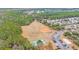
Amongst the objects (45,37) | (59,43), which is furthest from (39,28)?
(59,43)

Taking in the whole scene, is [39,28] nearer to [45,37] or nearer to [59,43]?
[45,37]
